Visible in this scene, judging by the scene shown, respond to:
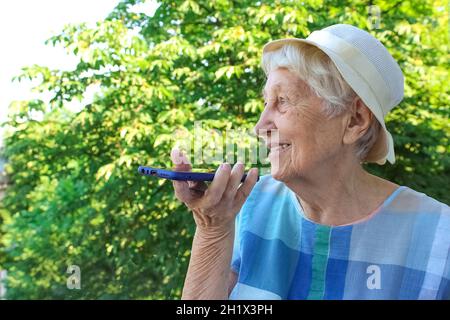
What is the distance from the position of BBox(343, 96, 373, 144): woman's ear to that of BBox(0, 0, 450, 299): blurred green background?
245 cm

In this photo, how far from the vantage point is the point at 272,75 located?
1282mm

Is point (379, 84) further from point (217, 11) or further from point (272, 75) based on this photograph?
point (217, 11)

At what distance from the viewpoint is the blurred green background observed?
3.94 meters

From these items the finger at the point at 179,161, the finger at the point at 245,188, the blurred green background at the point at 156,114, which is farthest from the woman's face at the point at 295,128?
the blurred green background at the point at 156,114

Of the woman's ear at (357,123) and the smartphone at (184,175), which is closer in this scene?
the smartphone at (184,175)

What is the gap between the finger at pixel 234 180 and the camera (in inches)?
42.6

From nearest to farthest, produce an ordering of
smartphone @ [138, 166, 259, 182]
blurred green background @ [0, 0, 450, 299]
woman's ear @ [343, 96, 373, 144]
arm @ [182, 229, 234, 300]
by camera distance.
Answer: smartphone @ [138, 166, 259, 182] < arm @ [182, 229, 234, 300] < woman's ear @ [343, 96, 373, 144] < blurred green background @ [0, 0, 450, 299]

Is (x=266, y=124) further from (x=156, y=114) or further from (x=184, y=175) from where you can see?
(x=156, y=114)

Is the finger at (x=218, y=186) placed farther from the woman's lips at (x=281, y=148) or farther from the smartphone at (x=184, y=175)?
the woman's lips at (x=281, y=148)

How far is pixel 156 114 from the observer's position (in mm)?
4188

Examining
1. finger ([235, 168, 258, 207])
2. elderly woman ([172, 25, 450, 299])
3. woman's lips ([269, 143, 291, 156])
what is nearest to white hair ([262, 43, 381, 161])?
elderly woman ([172, 25, 450, 299])

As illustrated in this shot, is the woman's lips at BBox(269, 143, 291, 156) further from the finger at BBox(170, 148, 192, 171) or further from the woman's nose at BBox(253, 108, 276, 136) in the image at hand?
the finger at BBox(170, 148, 192, 171)

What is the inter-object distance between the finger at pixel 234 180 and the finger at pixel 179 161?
0.25 feet

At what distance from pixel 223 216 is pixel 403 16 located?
12.9 feet
